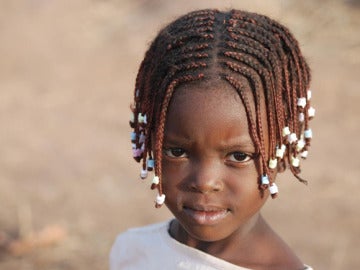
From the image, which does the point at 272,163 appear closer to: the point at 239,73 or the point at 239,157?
the point at 239,157

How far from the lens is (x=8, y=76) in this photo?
303 inches

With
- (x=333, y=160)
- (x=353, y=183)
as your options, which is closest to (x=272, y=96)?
(x=353, y=183)

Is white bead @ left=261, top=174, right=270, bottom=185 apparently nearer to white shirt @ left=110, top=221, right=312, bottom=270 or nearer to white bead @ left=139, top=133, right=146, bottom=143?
white shirt @ left=110, top=221, right=312, bottom=270

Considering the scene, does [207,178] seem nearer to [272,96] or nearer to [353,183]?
[272,96]

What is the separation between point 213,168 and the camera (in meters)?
2.00

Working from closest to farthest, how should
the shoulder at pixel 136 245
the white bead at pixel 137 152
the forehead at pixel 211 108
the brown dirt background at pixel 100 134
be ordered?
the forehead at pixel 211 108, the white bead at pixel 137 152, the shoulder at pixel 136 245, the brown dirt background at pixel 100 134

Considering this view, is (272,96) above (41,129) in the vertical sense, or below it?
below

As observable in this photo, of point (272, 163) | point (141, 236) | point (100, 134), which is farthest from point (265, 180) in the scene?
point (100, 134)

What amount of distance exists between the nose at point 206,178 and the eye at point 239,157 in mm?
48

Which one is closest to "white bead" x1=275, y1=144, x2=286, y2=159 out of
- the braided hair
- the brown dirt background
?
the braided hair

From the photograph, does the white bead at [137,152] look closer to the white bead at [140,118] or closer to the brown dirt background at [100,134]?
the white bead at [140,118]

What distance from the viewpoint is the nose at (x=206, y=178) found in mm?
1987

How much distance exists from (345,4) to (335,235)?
174 inches

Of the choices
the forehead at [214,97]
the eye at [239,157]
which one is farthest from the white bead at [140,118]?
the eye at [239,157]
